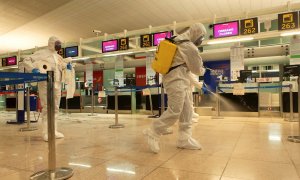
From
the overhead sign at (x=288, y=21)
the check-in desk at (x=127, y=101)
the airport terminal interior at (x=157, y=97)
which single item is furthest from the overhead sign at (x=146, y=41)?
the overhead sign at (x=288, y=21)

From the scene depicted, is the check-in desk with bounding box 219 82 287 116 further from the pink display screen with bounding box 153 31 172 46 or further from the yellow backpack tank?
the yellow backpack tank

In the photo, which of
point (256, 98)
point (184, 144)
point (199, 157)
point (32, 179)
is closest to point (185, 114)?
point (184, 144)

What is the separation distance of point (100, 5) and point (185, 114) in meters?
5.84

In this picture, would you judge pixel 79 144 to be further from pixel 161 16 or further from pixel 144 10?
pixel 161 16

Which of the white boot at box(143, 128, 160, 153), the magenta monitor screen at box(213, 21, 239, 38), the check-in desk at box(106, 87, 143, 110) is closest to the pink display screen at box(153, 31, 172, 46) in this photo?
the magenta monitor screen at box(213, 21, 239, 38)

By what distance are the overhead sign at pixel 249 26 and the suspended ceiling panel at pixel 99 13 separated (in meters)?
1.07

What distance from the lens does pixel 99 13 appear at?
8.20 m

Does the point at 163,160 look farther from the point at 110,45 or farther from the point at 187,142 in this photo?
the point at 110,45

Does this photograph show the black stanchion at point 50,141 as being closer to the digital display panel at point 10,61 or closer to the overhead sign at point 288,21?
the overhead sign at point 288,21

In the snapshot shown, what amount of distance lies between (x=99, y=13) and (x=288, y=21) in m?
5.90

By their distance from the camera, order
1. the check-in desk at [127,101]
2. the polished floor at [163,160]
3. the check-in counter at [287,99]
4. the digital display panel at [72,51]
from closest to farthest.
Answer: the polished floor at [163,160]
the check-in counter at [287,99]
the check-in desk at [127,101]
the digital display panel at [72,51]

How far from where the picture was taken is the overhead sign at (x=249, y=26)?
6590mm

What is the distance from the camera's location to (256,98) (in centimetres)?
746

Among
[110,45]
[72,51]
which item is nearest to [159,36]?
[110,45]
